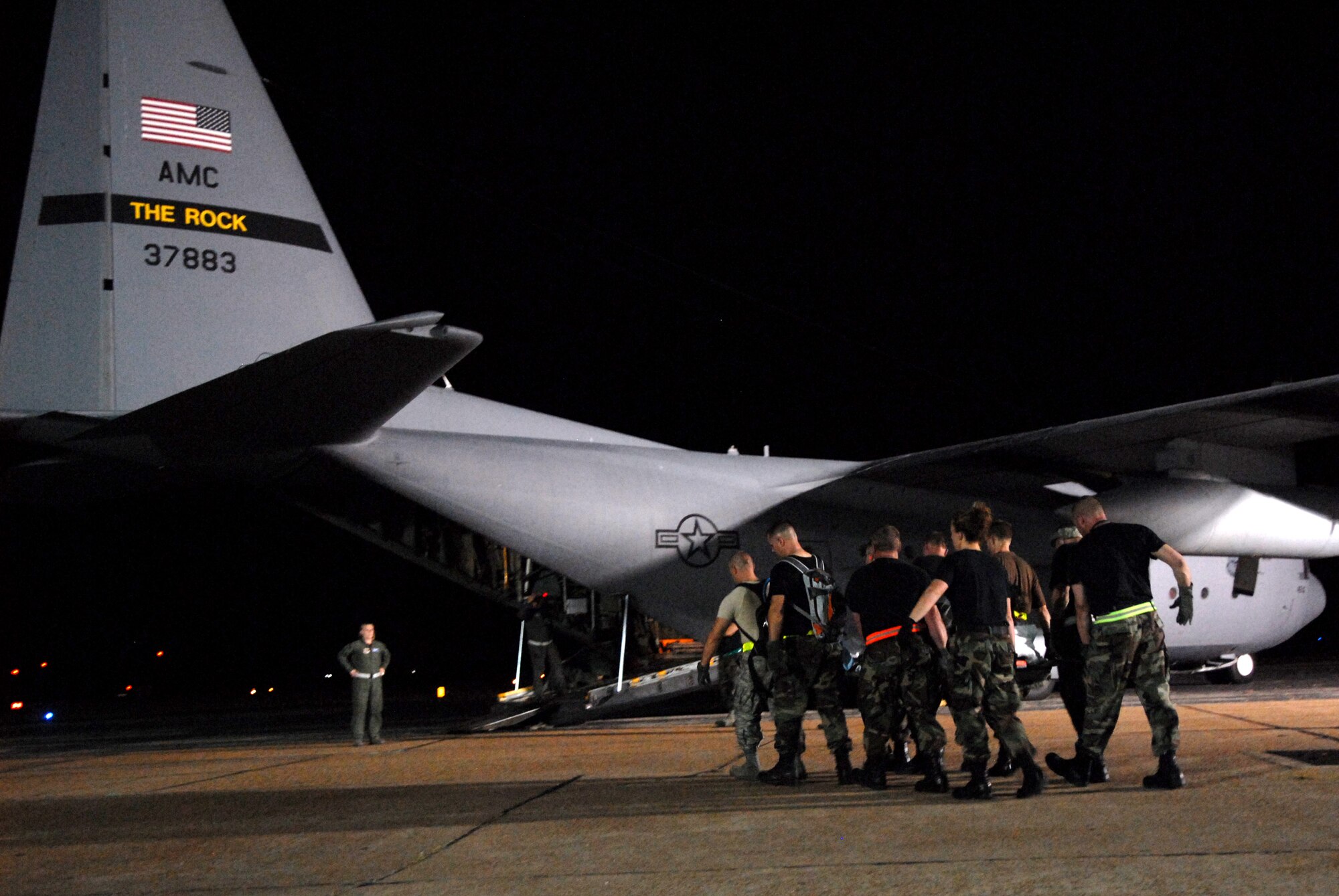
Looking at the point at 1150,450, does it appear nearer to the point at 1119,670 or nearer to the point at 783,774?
the point at 1119,670

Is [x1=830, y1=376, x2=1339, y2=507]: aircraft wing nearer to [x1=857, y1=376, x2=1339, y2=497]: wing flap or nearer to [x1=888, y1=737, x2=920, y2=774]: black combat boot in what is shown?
[x1=857, y1=376, x2=1339, y2=497]: wing flap

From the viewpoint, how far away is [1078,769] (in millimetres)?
6977

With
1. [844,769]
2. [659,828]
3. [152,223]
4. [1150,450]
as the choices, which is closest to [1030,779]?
[844,769]

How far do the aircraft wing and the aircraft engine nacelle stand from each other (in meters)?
0.27

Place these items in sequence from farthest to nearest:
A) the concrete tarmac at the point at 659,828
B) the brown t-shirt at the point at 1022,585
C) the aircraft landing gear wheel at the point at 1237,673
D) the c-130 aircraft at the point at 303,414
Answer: the aircraft landing gear wheel at the point at 1237,673
the c-130 aircraft at the point at 303,414
the brown t-shirt at the point at 1022,585
the concrete tarmac at the point at 659,828

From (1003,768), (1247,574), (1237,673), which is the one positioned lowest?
(1237,673)

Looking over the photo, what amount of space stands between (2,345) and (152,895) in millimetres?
8344

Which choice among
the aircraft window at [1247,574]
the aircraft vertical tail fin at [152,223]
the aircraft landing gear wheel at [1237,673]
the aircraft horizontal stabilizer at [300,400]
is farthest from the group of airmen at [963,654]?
the aircraft landing gear wheel at [1237,673]

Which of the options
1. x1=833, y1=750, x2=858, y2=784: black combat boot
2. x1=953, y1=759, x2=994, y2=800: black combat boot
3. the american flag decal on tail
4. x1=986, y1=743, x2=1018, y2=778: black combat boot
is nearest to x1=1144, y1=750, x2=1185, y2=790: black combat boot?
x1=953, y1=759, x2=994, y2=800: black combat boot

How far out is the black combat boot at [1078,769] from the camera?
695 cm

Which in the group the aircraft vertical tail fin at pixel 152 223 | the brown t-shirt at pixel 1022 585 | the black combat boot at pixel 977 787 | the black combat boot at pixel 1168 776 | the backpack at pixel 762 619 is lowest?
the black combat boot at pixel 977 787

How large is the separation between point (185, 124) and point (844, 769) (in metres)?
9.28

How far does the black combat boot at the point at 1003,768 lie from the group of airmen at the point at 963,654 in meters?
0.01

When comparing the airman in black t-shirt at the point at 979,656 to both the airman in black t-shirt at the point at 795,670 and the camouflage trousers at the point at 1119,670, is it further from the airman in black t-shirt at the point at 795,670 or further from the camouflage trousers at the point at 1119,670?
the airman in black t-shirt at the point at 795,670
